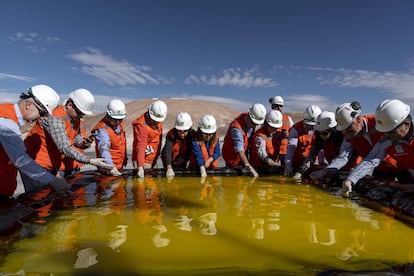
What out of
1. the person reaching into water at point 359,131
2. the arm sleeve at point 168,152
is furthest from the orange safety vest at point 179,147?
the person reaching into water at point 359,131

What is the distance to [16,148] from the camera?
132 inches

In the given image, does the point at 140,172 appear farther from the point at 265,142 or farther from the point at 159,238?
the point at 159,238

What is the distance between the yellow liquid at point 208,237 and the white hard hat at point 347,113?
1.17 meters

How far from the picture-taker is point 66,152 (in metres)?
4.48

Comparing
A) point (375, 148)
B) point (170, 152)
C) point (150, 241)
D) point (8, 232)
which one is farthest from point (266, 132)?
point (8, 232)

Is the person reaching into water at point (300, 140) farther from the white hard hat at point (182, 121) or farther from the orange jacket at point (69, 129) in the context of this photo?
the orange jacket at point (69, 129)

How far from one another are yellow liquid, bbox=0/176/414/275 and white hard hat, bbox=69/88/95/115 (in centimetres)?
124

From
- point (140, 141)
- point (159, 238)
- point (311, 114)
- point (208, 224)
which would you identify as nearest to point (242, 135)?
point (311, 114)

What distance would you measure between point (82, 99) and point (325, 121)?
4.06 m

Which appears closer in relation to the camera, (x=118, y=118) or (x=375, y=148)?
(x=375, y=148)

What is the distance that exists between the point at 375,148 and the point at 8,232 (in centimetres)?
435

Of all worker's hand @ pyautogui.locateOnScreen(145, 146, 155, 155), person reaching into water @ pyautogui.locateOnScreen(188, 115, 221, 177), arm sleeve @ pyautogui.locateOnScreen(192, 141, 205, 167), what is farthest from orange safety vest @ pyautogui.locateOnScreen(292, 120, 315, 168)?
worker's hand @ pyautogui.locateOnScreen(145, 146, 155, 155)

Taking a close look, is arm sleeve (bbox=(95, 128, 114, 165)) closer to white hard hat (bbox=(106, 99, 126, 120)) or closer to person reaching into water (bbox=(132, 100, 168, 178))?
white hard hat (bbox=(106, 99, 126, 120))

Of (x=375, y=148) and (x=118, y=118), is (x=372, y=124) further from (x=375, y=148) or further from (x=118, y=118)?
(x=118, y=118)
